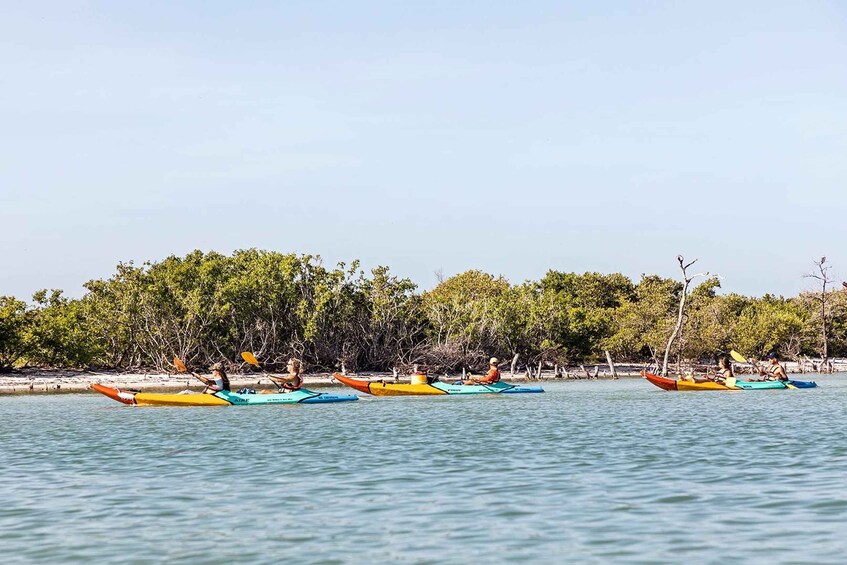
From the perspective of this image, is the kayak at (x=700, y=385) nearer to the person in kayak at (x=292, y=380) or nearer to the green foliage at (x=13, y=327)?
the person in kayak at (x=292, y=380)

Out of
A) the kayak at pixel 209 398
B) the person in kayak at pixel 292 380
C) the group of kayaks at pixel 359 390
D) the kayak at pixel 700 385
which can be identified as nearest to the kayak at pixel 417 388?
the group of kayaks at pixel 359 390

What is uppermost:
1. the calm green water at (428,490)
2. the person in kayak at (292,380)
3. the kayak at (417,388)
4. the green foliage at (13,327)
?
the green foliage at (13,327)

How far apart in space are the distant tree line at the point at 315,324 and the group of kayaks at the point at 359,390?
15342mm

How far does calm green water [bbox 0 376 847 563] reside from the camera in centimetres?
952

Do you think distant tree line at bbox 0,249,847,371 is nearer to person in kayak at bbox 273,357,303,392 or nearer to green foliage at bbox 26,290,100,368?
green foliage at bbox 26,290,100,368

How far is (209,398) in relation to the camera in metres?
29.8

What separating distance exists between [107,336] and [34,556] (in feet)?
143

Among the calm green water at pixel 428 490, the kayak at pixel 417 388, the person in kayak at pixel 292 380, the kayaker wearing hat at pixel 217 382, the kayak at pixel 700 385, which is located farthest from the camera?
the kayak at pixel 700 385

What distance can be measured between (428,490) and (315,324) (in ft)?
127

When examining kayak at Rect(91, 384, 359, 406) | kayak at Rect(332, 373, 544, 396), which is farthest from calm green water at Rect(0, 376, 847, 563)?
kayak at Rect(332, 373, 544, 396)

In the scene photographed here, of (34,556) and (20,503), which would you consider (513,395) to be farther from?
(34,556)

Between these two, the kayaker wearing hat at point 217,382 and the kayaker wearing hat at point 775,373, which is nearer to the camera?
the kayaker wearing hat at point 217,382

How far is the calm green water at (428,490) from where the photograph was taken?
9.52 metres

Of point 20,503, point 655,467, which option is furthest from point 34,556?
point 655,467
